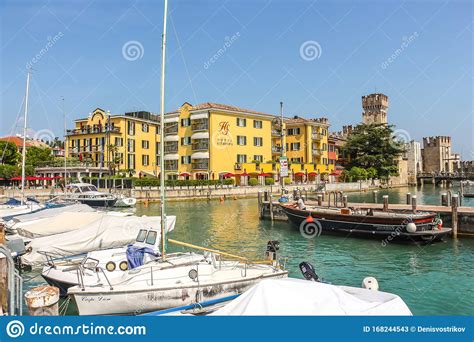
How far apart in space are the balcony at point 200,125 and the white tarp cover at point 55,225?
161 ft

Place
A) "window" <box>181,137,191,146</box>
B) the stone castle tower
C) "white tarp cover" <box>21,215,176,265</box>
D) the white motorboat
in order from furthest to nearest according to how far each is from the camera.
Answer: the stone castle tower < "window" <box>181,137,191,146</box> < the white motorboat < "white tarp cover" <box>21,215,176,265</box>

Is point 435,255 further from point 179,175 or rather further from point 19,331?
point 179,175

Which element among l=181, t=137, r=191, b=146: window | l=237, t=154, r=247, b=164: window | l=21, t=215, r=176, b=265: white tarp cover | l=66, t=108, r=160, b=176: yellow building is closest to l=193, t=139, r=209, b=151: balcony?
l=181, t=137, r=191, b=146: window

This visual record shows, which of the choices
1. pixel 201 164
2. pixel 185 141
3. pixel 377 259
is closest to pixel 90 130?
pixel 185 141

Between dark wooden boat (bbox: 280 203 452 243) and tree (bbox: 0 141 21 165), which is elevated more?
tree (bbox: 0 141 21 165)

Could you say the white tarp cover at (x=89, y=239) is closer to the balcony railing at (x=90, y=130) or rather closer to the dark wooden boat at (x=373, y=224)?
the dark wooden boat at (x=373, y=224)

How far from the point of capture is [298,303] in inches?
316

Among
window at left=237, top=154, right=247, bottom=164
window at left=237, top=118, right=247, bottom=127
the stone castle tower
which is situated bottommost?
window at left=237, top=154, right=247, bottom=164

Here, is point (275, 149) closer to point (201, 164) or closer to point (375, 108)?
point (201, 164)

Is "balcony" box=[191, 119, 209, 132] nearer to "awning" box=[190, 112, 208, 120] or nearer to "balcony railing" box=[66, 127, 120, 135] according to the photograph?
"awning" box=[190, 112, 208, 120]

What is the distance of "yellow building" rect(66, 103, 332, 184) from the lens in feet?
235

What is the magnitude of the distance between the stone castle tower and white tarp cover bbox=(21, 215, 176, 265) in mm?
Result: 120673

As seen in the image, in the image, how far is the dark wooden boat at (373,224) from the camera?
2448cm

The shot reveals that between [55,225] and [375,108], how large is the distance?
415 ft
